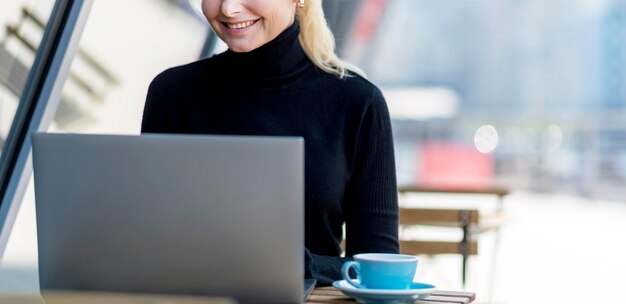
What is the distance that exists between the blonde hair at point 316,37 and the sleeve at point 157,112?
27 centimetres

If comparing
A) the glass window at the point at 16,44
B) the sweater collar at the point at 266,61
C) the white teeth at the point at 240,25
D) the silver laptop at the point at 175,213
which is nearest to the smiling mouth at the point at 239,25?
the white teeth at the point at 240,25

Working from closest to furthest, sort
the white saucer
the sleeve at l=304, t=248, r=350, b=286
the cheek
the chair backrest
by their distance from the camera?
the white saucer < the sleeve at l=304, t=248, r=350, b=286 < the cheek < the chair backrest

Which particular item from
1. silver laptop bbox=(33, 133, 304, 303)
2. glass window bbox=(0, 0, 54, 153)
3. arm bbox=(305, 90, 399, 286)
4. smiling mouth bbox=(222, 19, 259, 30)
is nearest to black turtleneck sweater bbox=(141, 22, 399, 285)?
arm bbox=(305, 90, 399, 286)

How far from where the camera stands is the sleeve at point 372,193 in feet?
A: 5.35

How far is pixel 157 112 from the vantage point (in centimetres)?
175

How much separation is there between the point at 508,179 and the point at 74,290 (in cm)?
1232

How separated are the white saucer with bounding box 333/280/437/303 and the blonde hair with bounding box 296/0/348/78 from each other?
1.98 feet

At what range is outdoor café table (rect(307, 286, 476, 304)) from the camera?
132cm

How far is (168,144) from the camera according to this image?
112cm

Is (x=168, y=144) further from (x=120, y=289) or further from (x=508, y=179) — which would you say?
(x=508, y=179)

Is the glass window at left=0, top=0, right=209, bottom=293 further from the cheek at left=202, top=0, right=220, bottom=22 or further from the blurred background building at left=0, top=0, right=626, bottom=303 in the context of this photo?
the cheek at left=202, top=0, right=220, bottom=22

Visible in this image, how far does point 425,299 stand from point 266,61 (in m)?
0.58

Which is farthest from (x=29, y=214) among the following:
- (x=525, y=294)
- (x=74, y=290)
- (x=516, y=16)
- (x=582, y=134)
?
(x=516, y=16)

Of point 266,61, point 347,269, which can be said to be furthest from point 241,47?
point 347,269
